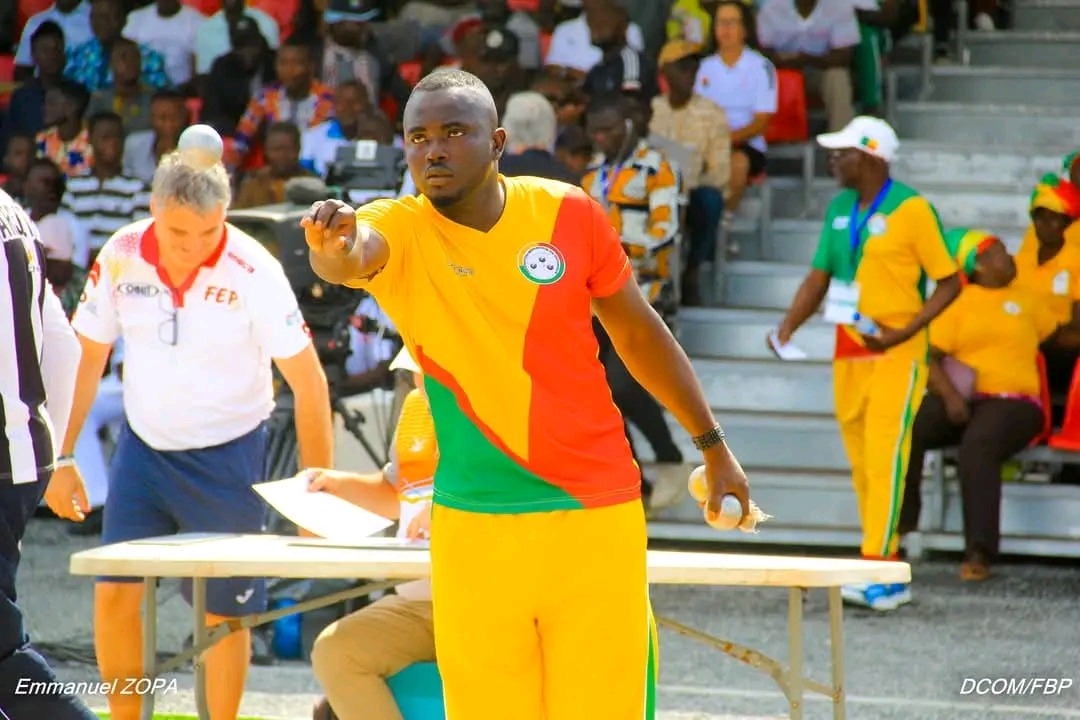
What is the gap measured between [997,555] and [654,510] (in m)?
1.63

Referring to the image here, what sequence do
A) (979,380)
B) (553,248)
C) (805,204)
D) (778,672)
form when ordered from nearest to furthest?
(553,248)
(778,672)
(979,380)
(805,204)

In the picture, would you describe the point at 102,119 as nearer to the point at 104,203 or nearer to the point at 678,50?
the point at 104,203

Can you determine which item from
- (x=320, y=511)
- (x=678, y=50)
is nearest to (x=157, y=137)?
(x=678, y=50)

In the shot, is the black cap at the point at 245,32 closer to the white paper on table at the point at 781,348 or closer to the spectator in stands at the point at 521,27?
the spectator in stands at the point at 521,27

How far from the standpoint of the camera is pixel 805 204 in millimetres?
11203

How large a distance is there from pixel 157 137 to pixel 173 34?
1104 millimetres

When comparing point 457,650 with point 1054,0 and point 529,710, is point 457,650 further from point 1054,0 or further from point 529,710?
point 1054,0

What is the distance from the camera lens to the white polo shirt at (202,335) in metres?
5.64

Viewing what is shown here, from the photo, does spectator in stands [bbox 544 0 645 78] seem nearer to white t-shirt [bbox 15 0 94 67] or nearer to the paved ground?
white t-shirt [bbox 15 0 94 67]

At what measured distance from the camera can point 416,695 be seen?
5070 mm

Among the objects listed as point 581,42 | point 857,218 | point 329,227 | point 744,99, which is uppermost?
point 581,42

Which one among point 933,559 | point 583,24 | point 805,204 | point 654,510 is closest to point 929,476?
point 933,559

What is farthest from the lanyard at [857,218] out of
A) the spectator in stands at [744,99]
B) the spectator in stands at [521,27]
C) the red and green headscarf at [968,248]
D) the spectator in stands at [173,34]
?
the spectator in stands at [173,34]

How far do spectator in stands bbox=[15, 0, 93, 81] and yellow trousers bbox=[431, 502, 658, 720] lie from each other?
10.0 m
